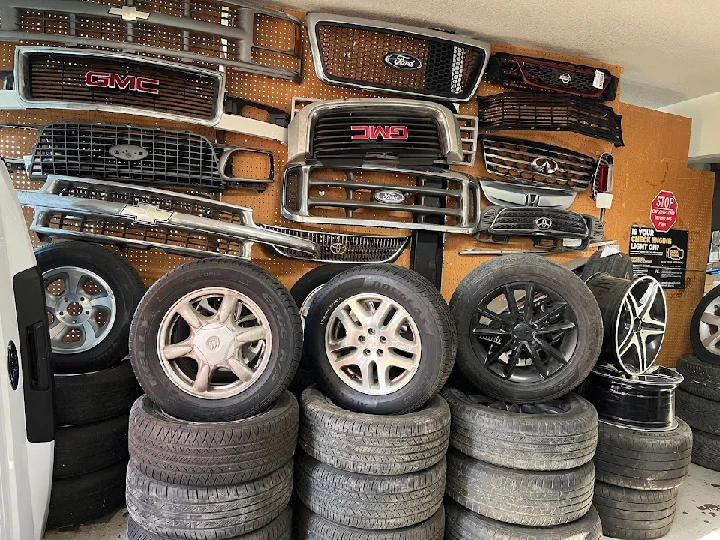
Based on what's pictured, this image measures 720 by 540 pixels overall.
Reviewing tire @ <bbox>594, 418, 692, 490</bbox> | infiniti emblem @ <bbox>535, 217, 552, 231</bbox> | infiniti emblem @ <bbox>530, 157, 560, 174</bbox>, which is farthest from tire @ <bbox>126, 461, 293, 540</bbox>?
infiniti emblem @ <bbox>530, 157, 560, 174</bbox>

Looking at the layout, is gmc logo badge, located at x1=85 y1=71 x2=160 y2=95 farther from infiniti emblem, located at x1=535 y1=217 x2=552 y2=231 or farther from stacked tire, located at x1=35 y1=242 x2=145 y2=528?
infiniti emblem, located at x1=535 y1=217 x2=552 y2=231

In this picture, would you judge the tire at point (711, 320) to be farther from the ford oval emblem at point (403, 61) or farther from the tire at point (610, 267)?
the ford oval emblem at point (403, 61)

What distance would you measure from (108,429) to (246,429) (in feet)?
2.87

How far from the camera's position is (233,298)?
198cm

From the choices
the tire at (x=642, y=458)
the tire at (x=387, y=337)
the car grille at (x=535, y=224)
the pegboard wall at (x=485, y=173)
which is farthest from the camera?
the car grille at (x=535, y=224)

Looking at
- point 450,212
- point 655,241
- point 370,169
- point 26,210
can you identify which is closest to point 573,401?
point 450,212

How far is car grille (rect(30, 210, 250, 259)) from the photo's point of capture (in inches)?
98.9

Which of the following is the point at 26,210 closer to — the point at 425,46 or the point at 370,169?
the point at 370,169

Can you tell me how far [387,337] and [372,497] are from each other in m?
0.66

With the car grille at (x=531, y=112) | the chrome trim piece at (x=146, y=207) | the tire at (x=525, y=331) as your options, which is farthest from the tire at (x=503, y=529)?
the car grille at (x=531, y=112)

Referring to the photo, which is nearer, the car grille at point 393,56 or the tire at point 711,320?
the car grille at point 393,56

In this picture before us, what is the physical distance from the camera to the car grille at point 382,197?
9.87 feet

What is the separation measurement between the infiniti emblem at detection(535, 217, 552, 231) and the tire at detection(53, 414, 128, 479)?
9.45ft

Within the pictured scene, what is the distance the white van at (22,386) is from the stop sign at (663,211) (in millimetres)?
4590
